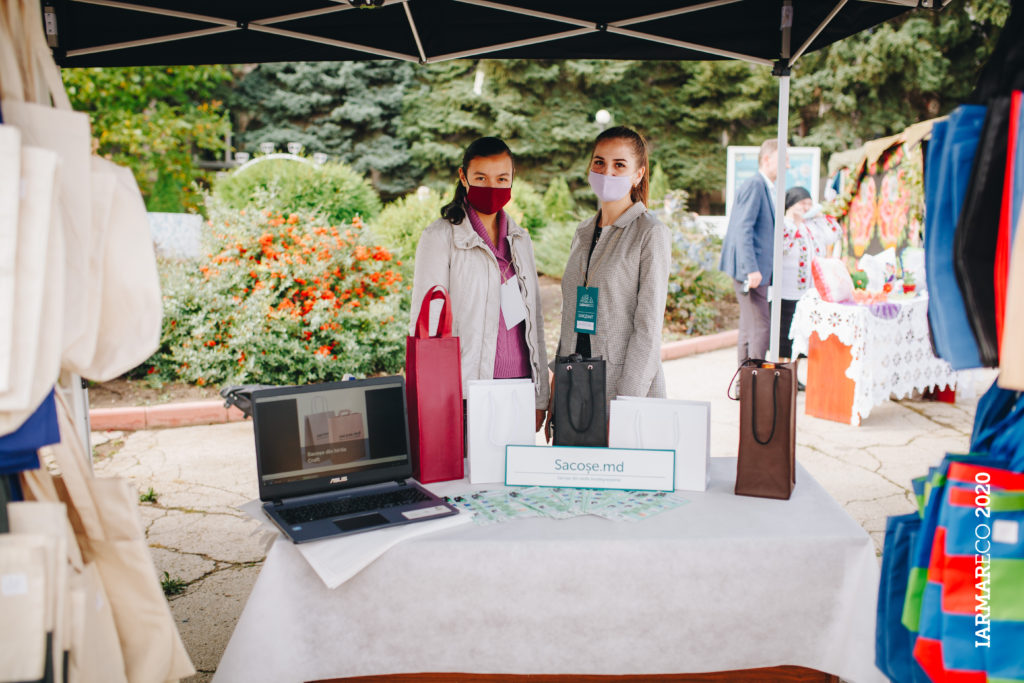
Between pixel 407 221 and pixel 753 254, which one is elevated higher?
pixel 407 221

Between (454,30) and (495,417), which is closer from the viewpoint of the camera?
(495,417)

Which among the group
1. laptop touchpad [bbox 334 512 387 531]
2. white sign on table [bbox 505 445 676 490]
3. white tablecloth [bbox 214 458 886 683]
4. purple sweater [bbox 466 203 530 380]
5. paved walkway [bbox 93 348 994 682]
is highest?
purple sweater [bbox 466 203 530 380]

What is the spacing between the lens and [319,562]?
171 cm

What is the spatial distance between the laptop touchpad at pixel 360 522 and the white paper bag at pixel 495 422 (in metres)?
0.36

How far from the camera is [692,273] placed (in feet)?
30.7

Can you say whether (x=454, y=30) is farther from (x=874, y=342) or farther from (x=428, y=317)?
(x=874, y=342)

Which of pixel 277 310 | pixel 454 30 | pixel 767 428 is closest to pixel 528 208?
pixel 277 310

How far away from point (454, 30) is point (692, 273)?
20.5 ft

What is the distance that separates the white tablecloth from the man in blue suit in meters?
4.24

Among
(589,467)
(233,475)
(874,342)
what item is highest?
(589,467)

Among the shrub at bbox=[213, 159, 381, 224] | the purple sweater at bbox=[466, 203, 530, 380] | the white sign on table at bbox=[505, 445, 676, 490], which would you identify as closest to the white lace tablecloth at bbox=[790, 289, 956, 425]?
the purple sweater at bbox=[466, 203, 530, 380]

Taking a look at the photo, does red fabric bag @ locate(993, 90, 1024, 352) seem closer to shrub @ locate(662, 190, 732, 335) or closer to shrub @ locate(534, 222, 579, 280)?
shrub @ locate(662, 190, 732, 335)

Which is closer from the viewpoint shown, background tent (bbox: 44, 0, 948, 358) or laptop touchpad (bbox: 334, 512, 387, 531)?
laptop touchpad (bbox: 334, 512, 387, 531)

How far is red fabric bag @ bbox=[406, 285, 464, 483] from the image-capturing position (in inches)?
83.4
